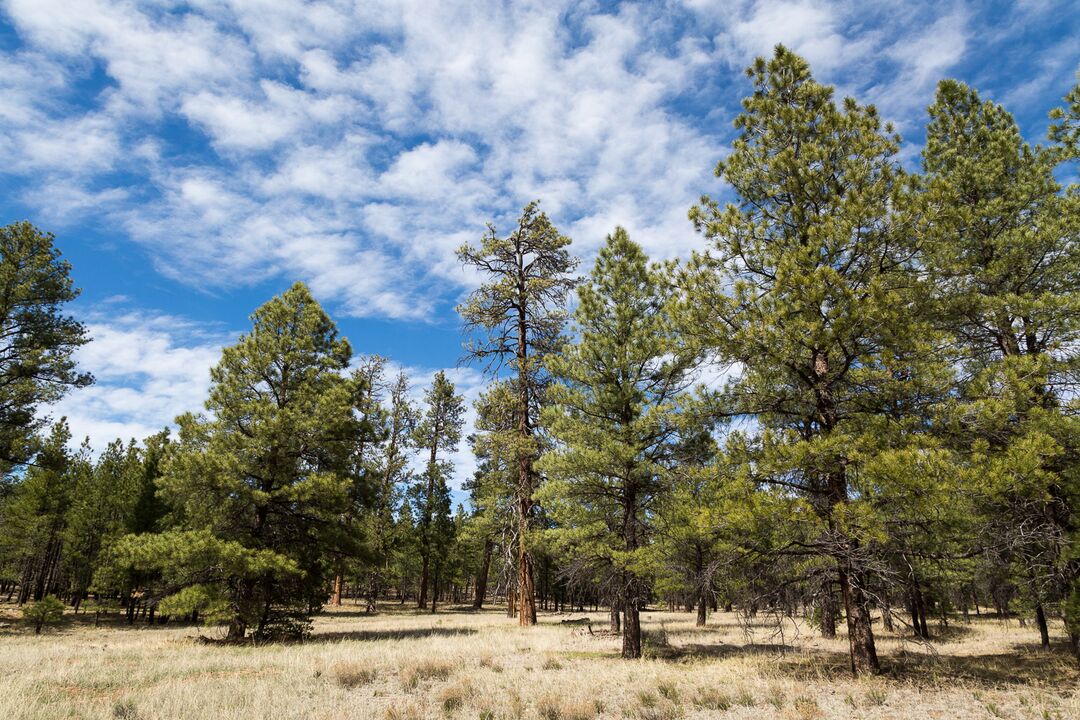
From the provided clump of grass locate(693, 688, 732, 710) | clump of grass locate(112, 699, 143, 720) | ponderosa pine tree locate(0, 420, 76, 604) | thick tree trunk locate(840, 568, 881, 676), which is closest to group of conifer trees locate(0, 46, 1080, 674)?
thick tree trunk locate(840, 568, 881, 676)

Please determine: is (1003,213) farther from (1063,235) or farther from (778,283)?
(778,283)

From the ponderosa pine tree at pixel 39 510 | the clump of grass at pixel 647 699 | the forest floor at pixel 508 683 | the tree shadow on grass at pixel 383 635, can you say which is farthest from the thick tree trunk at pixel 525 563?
the ponderosa pine tree at pixel 39 510

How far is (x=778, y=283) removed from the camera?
9305 mm

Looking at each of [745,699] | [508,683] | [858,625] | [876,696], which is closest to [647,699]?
[745,699]

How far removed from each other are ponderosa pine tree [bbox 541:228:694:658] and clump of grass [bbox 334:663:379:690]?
565 cm

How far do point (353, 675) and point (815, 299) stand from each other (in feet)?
35.2

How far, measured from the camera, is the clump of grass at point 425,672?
32.1 feet

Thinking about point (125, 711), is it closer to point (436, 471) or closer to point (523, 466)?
point (523, 466)

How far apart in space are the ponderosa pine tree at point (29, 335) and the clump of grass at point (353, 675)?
16486 millimetres

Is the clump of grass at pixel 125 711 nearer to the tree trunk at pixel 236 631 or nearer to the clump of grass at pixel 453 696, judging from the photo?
the clump of grass at pixel 453 696

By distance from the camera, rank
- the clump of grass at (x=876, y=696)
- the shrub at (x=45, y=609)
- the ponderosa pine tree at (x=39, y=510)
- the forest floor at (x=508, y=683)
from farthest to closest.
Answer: the ponderosa pine tree at (x=39, y=510), the shrub at (x=45, y=609), the clump of grass at (x=876, y=696), the forest floor at (x=508, y=683)

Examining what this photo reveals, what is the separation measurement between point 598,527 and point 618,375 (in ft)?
13.3

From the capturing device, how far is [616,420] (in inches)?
567

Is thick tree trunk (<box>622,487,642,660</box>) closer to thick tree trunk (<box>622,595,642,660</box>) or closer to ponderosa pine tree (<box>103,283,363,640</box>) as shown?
thick tree trunk (<box>622,595,642,660</box>)
